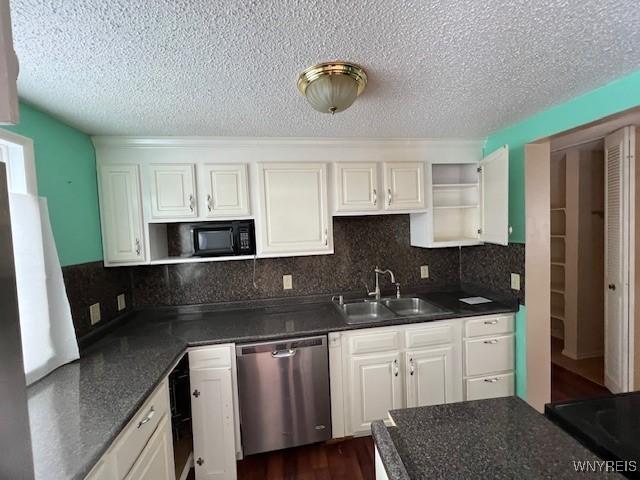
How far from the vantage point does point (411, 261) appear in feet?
8.59

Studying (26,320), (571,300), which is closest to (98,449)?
(26,320)

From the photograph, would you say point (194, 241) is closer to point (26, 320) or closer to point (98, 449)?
point (26, 320)

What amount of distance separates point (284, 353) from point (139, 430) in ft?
2.78

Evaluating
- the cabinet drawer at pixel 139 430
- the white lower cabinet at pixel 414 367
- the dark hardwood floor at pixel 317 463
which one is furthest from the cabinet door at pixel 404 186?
the cabinet drawer at pixel 139 430

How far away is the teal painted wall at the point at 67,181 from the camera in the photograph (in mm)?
1461

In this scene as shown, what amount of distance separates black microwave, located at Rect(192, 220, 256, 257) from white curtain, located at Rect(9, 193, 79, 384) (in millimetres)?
774

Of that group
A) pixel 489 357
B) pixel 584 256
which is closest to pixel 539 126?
pixel 489 357

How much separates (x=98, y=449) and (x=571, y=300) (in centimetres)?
413

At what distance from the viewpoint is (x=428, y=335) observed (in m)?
2.03

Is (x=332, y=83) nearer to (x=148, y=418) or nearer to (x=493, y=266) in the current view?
(x=148, y=418)

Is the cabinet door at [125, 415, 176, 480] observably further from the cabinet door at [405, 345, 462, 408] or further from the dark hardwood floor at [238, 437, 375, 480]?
the cabinet door at [405, 345, 462, 408]

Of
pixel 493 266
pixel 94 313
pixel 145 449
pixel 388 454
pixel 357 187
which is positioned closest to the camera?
pixel 388 454

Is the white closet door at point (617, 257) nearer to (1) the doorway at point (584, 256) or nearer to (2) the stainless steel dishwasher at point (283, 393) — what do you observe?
(1) the doorway at point (584, 256)

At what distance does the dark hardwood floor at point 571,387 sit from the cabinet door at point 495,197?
162 centimetres
